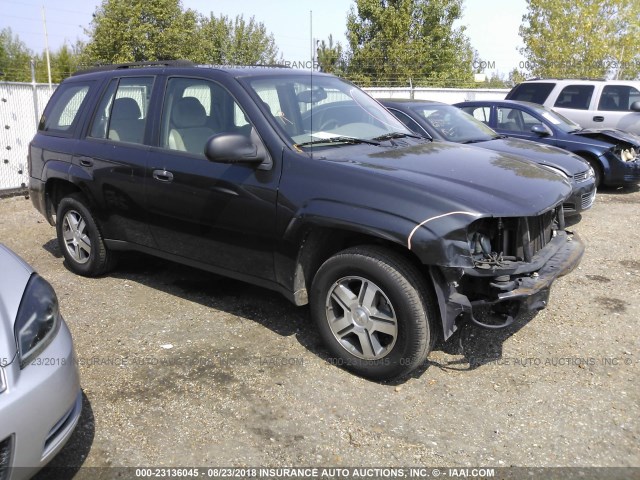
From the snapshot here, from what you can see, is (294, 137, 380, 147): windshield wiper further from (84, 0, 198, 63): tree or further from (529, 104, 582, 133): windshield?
(84, 0, 198, 63): tree

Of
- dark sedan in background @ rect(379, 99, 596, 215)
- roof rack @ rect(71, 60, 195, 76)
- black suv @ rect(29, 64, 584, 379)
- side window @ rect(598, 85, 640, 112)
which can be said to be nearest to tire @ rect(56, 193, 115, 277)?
black suv @ rect(29, 64, 584, 379)

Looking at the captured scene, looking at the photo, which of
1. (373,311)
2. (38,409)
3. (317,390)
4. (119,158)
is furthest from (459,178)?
(119,158)

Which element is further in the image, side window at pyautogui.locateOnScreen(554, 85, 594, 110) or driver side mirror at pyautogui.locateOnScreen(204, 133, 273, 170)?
side window at pyautogui.locateOnScreen(554, 85, 594, 110)

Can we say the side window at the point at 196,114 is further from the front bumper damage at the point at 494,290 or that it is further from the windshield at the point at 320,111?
the front bumper damage at the point at 494,290

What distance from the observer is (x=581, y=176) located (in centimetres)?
718

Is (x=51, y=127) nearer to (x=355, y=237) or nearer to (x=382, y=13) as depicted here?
(x=355, y=237)

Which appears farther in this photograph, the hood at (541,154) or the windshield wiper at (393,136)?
the hood at (541,154)

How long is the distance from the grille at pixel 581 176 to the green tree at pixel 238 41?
3029 centimetres

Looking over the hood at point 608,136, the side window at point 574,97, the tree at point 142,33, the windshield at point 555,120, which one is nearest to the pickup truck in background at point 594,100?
the side window at point 574,97

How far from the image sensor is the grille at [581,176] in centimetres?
707

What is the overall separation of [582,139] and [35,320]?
29.2 ft

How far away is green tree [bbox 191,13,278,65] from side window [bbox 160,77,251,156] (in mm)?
31787

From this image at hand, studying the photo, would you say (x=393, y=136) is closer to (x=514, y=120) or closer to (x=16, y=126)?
(x=514, y=120)

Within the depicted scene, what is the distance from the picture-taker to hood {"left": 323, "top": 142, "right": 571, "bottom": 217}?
130 inches
